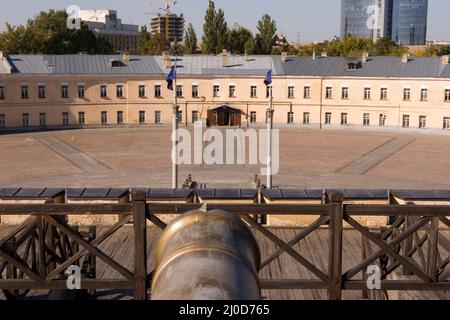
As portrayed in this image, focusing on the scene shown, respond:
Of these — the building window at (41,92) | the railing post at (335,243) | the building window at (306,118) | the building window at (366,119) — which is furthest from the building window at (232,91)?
the railing post at (335,243)

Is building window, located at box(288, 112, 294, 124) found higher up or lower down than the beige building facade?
lower down

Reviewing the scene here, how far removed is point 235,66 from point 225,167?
28568 mm

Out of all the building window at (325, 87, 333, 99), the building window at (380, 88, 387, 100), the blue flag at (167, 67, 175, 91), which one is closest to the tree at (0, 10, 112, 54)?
the building window at (325, 87, 333, 99)

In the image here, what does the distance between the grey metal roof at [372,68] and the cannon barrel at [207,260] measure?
199ft

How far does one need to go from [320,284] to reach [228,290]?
13.6 ft

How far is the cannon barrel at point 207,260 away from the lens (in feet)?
15.8

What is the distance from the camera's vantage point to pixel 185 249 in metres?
5.50

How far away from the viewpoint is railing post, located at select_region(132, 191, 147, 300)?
814 cm

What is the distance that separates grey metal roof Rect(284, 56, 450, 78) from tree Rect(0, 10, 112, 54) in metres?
39.9

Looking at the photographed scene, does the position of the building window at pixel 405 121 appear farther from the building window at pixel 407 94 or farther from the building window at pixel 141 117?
the building window at pixel 141 117

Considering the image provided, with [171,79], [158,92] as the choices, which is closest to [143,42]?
[158,92]

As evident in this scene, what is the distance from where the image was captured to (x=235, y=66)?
67750 millimetres

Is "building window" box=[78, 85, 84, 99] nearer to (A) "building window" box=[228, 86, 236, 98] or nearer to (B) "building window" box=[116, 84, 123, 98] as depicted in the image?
(B) "building window" box=[116, 84, 123, 98]
